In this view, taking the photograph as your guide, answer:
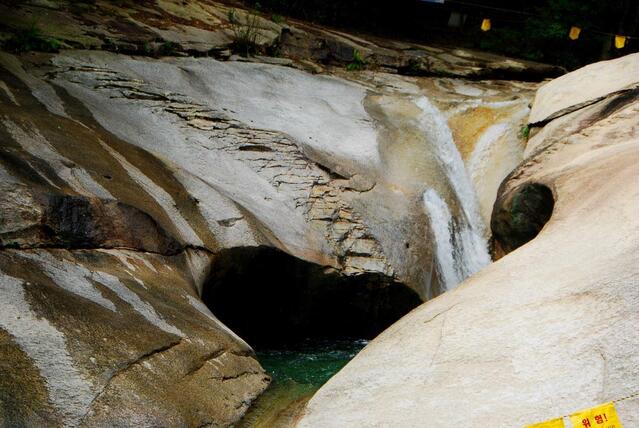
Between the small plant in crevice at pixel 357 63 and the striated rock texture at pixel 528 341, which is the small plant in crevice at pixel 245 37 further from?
the striated rock texture at pixel 528 341

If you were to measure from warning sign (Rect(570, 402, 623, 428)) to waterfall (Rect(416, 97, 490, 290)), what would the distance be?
5242 millimetres

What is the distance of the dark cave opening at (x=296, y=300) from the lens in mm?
6917

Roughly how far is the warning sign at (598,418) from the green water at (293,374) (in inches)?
76.6

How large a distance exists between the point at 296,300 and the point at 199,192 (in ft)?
5.51

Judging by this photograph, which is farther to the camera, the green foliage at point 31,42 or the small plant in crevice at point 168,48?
the small plant in crevice at point 168,48

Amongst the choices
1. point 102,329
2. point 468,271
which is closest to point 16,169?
point 102,329

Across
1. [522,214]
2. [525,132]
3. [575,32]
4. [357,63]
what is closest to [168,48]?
[357,63]

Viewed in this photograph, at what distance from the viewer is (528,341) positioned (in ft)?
12.5

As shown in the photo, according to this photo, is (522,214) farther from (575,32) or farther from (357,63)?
(575,32)

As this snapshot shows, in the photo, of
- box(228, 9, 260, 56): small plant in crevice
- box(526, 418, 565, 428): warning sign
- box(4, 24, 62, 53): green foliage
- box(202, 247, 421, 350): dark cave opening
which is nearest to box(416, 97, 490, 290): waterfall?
box(202, 247, 421, 350): dark cave opening

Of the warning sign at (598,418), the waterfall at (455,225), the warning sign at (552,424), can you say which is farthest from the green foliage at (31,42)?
the warning sign at (598,418)

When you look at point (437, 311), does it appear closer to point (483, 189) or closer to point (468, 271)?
point (468, 271)

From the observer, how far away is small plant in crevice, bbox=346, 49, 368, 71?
13.0 m

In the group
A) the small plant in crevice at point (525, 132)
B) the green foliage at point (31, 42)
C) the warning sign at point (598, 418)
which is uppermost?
the green foliage at point (31, 42)
